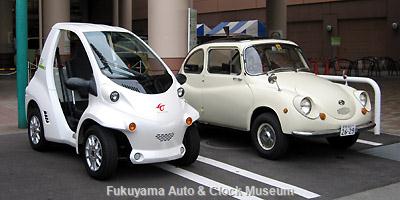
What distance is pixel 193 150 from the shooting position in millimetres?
6953

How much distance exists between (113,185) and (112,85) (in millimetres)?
1186

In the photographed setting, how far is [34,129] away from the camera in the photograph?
26.1 ft

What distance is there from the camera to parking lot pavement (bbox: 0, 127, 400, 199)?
6074mm

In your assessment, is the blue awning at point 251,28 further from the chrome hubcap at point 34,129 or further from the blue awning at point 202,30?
the chrome hubcap at point 34,129

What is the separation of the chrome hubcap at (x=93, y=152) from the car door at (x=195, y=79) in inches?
108

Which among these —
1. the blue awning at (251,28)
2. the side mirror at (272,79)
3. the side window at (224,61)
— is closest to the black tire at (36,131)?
the side window at (224,61)

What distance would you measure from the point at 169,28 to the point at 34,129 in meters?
4.87

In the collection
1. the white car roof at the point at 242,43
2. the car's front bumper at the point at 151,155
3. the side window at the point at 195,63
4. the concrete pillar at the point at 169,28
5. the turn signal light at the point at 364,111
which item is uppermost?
the concrete pillar at the point at 169,28

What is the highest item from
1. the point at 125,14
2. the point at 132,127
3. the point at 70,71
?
the point at 125,14

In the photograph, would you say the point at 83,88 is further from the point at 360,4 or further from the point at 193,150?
the point at 360,4

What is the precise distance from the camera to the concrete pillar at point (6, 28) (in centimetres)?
2593

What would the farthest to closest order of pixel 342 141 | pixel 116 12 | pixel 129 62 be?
pixel 116 12
pixel 342 141
pixel 129 62

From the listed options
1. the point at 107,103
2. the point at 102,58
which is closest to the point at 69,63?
the point at 102,58

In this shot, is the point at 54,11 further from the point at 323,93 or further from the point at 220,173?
the point at 220,173
